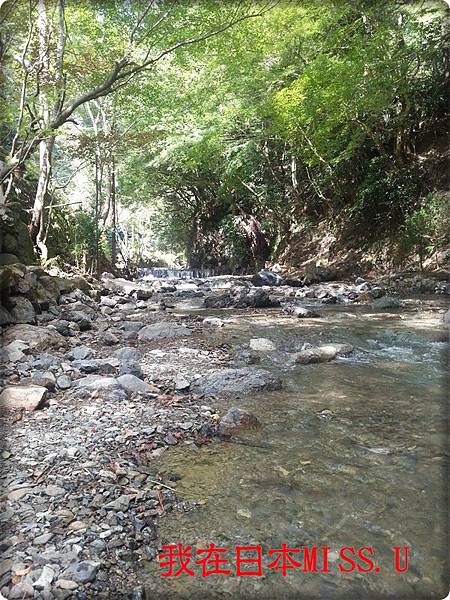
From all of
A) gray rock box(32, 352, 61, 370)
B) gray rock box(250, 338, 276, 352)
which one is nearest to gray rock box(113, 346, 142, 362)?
gray rock box(32, 352, 61, 370)

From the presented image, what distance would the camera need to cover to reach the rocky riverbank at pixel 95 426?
1.67 meters

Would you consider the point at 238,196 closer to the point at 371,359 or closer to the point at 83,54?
the point at 83,54

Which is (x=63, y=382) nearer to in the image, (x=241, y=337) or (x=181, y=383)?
(x=181, y=383)

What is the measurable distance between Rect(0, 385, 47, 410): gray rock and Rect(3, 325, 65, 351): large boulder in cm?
174

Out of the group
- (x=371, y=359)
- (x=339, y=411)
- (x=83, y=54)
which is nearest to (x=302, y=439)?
(x=339, y=411)

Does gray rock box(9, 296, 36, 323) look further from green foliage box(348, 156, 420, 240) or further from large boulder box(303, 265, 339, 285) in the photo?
green foliage box(348, 156, 420, 240)

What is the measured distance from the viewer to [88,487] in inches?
84.3

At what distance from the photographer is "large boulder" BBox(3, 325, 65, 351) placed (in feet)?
16.5

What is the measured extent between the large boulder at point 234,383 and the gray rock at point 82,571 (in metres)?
2.15

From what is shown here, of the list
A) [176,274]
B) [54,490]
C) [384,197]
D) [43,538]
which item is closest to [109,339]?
[54,490]

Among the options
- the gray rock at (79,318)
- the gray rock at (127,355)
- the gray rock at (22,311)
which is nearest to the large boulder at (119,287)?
the gray rock at (79,318)

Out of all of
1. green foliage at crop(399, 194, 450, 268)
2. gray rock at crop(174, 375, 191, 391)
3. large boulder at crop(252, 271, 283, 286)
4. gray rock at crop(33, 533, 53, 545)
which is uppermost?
green foliage at crop(399, 194, 450, 268)

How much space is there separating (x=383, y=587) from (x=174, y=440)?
1.54 m

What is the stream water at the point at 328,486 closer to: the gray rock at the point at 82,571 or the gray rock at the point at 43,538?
the gray rock at the point at 82,571
